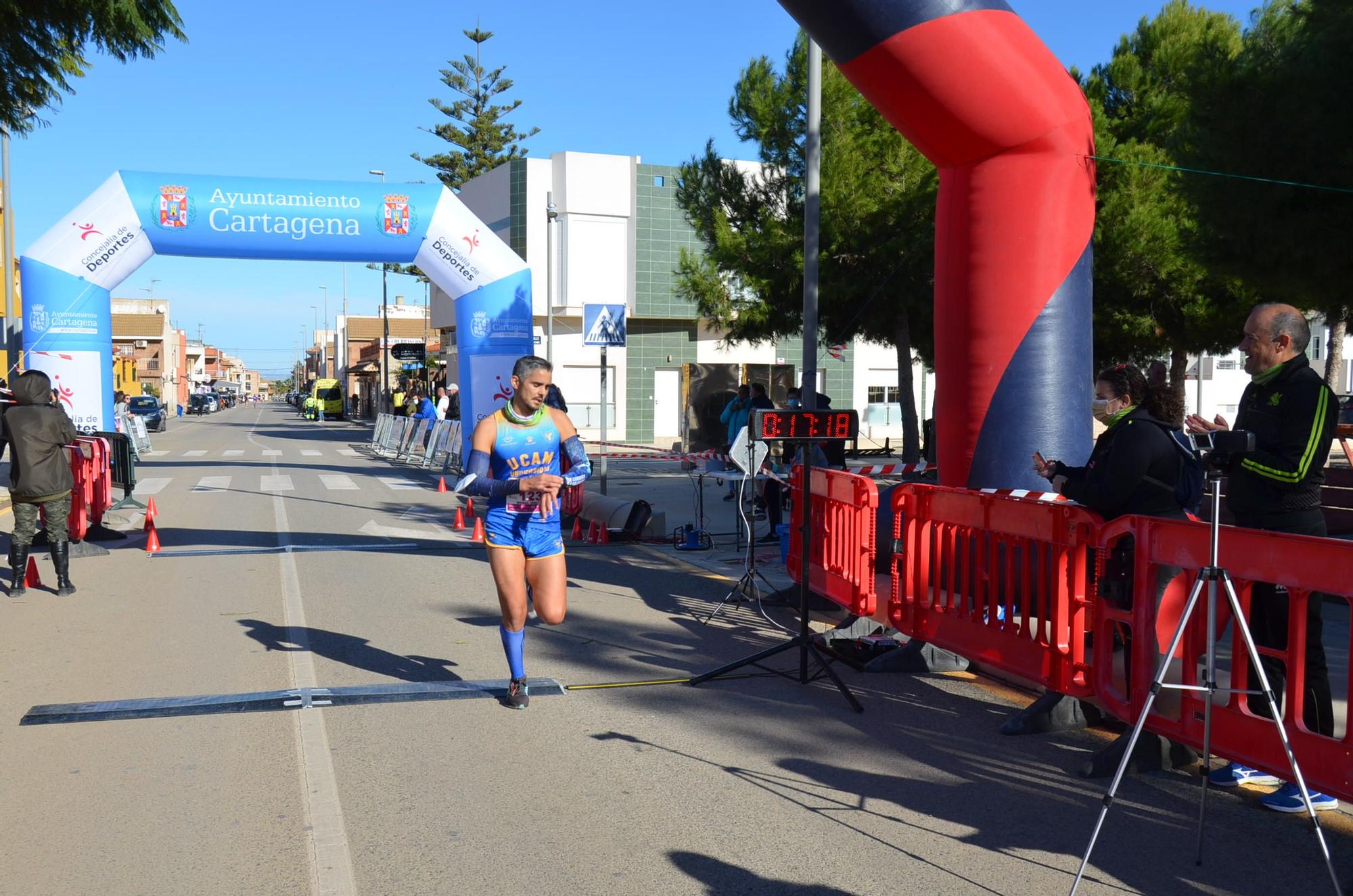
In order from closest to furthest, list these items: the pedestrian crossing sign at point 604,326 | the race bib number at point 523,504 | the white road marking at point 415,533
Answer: the race bib number at point 523,504
the white road marking at point 415,533
the pedestrian crossing sign at point 604,326

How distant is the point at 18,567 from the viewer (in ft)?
32.2

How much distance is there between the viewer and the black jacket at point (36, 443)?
31.8 feet

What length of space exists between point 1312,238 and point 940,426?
4.06 m

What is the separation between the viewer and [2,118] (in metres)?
9.98

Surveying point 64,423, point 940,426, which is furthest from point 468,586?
point 940,426

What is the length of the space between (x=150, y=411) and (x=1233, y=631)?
4982cm

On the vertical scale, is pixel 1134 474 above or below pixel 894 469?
above

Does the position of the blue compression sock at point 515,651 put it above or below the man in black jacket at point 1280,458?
below

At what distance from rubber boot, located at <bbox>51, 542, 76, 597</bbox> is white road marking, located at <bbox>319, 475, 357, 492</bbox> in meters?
10.6

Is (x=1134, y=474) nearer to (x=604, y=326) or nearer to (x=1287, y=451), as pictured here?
(x=1287, y=451)

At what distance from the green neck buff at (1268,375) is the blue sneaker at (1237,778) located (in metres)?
1.75

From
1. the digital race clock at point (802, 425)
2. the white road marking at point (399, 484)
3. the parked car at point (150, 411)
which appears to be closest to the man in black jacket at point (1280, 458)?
the digital race clock at point (802, 425)

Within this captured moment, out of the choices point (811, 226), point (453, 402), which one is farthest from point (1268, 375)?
point (453, 402)

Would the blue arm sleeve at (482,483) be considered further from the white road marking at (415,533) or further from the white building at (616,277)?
the white building at (616,277)
